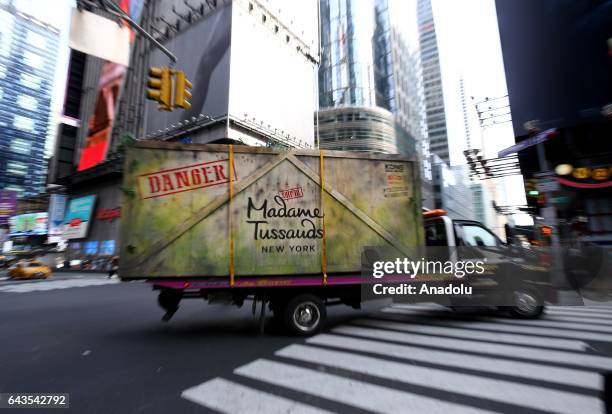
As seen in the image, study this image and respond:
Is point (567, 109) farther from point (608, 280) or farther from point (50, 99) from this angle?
point (50, 99)

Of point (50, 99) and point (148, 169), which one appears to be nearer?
point (148, 169)

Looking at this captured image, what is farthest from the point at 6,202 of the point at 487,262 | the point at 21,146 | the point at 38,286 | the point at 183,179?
the point at 21,146

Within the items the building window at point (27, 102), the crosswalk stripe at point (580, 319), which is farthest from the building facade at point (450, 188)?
the building window at point (27, 102)

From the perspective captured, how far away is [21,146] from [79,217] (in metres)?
65.9

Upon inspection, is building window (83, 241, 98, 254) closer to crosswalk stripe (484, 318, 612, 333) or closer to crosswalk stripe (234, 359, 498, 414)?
crosswalk stripe (234, 359, 498, 414)

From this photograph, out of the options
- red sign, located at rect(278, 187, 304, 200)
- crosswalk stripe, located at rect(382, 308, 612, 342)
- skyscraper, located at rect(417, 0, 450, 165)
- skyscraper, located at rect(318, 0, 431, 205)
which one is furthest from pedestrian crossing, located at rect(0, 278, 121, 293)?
skyscraper, located at rect(417, 0, 450, 165)

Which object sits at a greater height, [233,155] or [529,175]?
[529,175]

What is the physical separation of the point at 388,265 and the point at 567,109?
22.1 m

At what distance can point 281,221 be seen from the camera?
613 centimetres

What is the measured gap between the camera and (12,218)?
56906 mm

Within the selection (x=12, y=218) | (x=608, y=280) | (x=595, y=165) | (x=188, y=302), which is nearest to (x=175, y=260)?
(x=188, y=302)

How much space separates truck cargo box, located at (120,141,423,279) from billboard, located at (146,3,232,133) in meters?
27.9

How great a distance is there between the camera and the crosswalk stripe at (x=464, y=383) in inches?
130

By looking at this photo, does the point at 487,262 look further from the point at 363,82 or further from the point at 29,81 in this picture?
the point at 29,81
